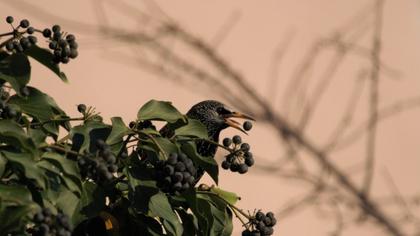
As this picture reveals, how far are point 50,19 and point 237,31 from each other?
83cm

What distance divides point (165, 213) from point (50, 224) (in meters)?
0.32

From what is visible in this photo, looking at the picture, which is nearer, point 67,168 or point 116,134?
point 67,168

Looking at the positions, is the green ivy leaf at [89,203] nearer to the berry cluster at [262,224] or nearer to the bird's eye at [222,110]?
the berry cluster at [262,224]

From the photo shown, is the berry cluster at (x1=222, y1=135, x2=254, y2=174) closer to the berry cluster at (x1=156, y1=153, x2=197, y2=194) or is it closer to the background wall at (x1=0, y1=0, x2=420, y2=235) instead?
the berry cluster at (x1=156, y1=153, x2=197, y2=194)

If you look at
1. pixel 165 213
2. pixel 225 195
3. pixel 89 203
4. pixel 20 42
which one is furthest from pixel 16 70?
pixel 225 195

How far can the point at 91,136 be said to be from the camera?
6.34 ft

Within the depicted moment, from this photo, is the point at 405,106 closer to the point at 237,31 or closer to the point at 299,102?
the point at 299,102

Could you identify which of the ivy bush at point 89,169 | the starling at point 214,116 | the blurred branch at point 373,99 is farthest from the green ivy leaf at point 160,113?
the blurred branch at point 373,99

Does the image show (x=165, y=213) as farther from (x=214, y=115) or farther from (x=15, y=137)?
(x=214, y=115)

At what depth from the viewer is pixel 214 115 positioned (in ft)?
10.1

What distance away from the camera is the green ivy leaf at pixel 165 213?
1.90m

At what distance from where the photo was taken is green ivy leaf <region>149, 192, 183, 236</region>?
1902 millimetres

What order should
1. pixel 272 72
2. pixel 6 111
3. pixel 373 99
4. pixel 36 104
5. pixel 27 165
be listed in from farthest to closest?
pixel 373 99 → pixel 272 72 → pixel 36 104 → pixel 6 111 → pixel 27 165

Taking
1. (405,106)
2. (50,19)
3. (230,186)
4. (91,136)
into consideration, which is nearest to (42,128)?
(91,136)
